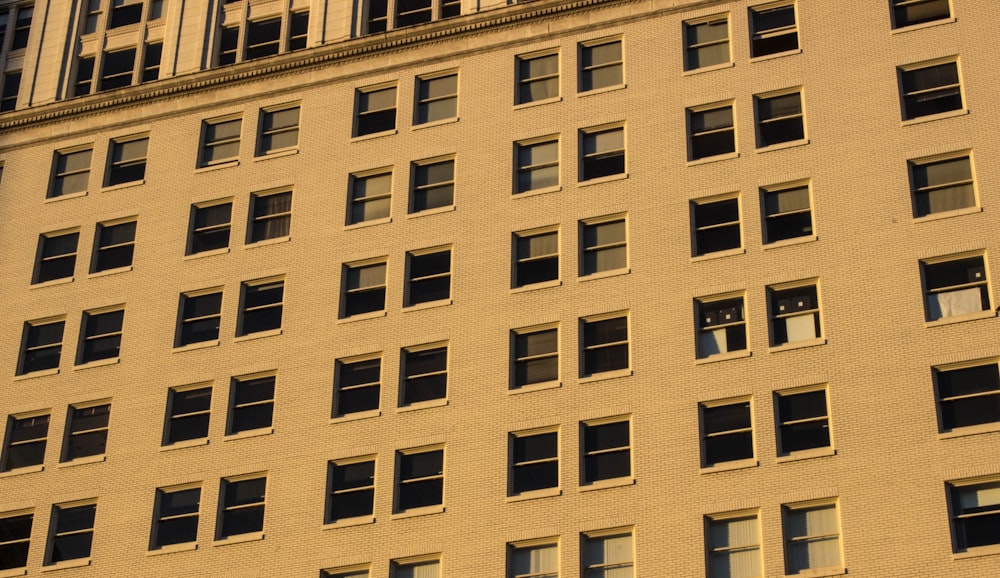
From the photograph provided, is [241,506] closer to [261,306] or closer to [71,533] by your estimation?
[71,533]

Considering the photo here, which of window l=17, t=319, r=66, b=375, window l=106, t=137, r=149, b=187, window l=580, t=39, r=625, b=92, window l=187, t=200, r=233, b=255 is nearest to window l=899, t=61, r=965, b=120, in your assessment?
window l=580, t=39, r=625, b=92

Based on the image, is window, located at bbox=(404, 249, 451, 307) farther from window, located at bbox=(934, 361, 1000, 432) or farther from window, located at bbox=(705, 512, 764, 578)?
window, located at bbox=(934, 361, 1000, 432)

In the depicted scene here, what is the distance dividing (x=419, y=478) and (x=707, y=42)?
55.8ft

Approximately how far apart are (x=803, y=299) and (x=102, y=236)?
24202 millimetres

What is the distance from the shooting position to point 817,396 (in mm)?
48250

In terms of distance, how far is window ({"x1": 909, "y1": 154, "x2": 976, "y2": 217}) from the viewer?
50156 millimetres

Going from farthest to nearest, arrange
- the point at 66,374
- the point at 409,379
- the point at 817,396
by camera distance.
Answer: the point at 66,374 < the point at 409,379 < the point at 817,396

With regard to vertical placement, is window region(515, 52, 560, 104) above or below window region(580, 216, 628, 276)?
above

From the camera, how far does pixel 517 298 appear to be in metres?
52.5

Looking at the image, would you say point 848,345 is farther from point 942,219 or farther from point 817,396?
point 942,219

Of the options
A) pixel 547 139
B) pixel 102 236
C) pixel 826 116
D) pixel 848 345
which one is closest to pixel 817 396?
pixel 848 345

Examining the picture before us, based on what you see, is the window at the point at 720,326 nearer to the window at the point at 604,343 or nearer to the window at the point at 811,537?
the window at the point at 604,343

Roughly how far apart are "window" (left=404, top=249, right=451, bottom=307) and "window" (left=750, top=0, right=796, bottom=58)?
38.6ft

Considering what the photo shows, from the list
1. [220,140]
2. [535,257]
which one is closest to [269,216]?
[220,140]
